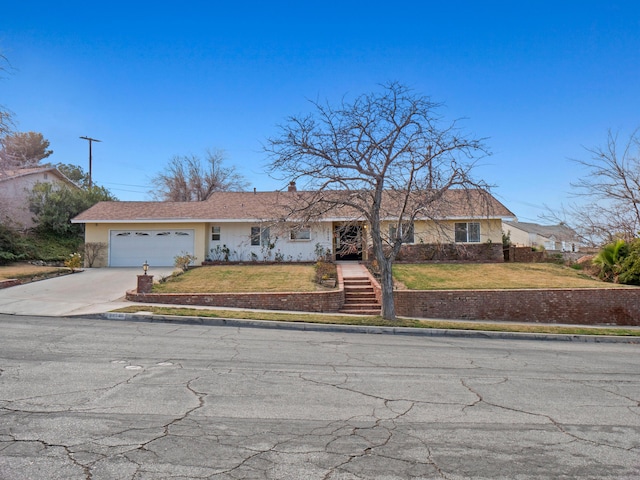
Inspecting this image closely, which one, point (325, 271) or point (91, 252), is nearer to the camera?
point (325, 271)

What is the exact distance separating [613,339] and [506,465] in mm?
11177

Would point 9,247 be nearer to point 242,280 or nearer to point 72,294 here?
point 72,294

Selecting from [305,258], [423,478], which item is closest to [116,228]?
[305,258]

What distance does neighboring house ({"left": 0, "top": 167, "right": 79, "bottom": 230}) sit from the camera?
2795 centimetres

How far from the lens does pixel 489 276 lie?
21.2 m

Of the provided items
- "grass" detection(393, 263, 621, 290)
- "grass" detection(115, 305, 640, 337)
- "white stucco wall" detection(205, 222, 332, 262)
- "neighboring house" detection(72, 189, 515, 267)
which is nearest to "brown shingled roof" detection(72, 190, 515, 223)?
"neighboring house" detection(72, 189, 515, 267)

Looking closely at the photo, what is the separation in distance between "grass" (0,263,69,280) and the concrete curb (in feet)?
31.6

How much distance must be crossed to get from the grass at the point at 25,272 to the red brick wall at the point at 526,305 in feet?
50.7

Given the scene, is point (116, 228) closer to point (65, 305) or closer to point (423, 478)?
point (65, 305)

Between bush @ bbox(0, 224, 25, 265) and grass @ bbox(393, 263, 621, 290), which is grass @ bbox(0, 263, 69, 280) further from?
grass @ bbox(393, 263, 621, 290)

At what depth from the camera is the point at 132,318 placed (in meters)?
12.9

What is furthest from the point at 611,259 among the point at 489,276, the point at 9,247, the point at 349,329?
the point at 9,247

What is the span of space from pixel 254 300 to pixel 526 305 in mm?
9886

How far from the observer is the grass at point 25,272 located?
65.9 feet
